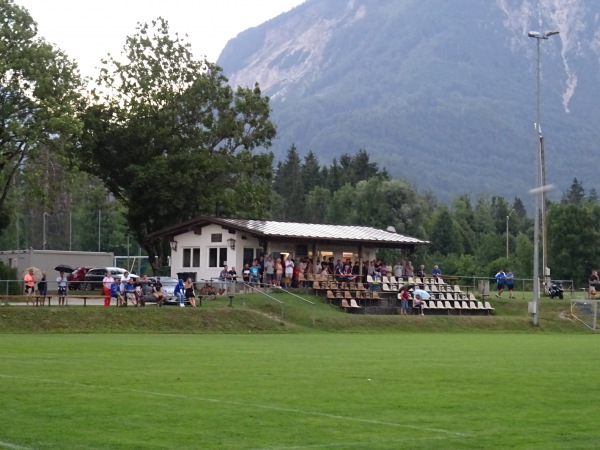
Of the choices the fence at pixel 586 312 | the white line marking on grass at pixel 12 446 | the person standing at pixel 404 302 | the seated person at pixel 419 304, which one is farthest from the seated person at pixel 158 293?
the white line marking on grass at pixel 12 446

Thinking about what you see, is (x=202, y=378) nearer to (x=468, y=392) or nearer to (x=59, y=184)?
(x=468, y=392)

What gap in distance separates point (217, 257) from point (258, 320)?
1840 cm

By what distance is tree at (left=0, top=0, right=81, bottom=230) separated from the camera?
64750 millimetres

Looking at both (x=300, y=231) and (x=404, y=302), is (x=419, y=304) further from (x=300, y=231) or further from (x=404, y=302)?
(x=300, y=231)

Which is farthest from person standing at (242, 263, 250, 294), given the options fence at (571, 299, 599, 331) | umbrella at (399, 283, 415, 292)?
fence at (571, 299, 599, 331)

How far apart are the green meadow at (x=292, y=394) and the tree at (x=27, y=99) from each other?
27074mm

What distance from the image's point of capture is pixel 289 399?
1825cm

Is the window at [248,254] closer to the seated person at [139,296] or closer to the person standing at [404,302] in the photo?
the person standing at [404,302]

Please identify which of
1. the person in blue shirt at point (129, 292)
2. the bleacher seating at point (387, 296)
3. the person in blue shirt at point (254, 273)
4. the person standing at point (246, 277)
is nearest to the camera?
the person in blue shirt at point (129, 292)

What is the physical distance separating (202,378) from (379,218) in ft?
427

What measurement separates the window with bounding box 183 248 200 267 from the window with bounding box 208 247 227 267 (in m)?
1.32

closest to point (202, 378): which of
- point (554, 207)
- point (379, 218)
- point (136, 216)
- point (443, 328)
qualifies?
point (443, 328)

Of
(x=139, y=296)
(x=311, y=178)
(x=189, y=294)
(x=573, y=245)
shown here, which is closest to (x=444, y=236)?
(x=311, y=178)

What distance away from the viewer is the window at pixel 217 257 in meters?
66.2
